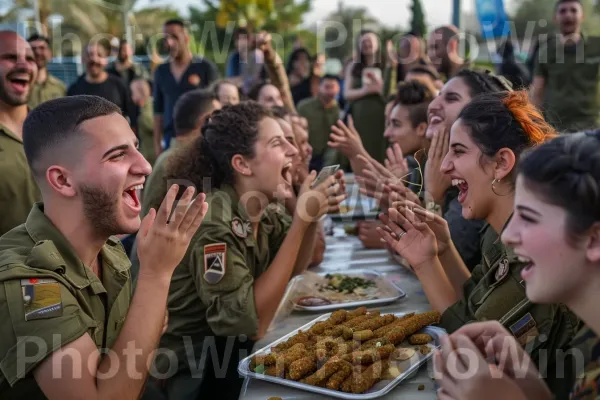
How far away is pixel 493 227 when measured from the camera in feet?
6.95

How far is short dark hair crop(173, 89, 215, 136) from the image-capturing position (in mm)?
4109

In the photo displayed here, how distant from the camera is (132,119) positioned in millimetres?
7266

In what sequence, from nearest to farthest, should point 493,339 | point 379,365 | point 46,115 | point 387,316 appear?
point 493,339
point 379,365
point 46,115
point 387,316

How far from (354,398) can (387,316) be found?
20.7 inches

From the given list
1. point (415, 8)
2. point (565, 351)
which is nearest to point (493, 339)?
point (565, 351)

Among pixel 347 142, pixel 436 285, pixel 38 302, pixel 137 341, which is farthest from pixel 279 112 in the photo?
pixel 38 302

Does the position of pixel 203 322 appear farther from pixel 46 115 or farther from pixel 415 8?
pixel 415 8

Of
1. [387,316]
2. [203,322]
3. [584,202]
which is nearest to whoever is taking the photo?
[584,202]

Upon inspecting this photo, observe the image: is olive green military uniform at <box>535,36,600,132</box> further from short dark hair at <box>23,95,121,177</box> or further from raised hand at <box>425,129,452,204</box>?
short dark hair at <box>23,95,121,177</box>

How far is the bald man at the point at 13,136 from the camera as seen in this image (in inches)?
120

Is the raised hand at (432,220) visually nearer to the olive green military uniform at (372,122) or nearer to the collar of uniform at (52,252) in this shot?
the collar of uniform at (52,252)

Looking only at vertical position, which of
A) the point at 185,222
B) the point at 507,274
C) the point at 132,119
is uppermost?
the point at 185,222

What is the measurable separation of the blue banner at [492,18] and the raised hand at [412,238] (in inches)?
304

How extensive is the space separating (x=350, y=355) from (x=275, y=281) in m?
0.70
